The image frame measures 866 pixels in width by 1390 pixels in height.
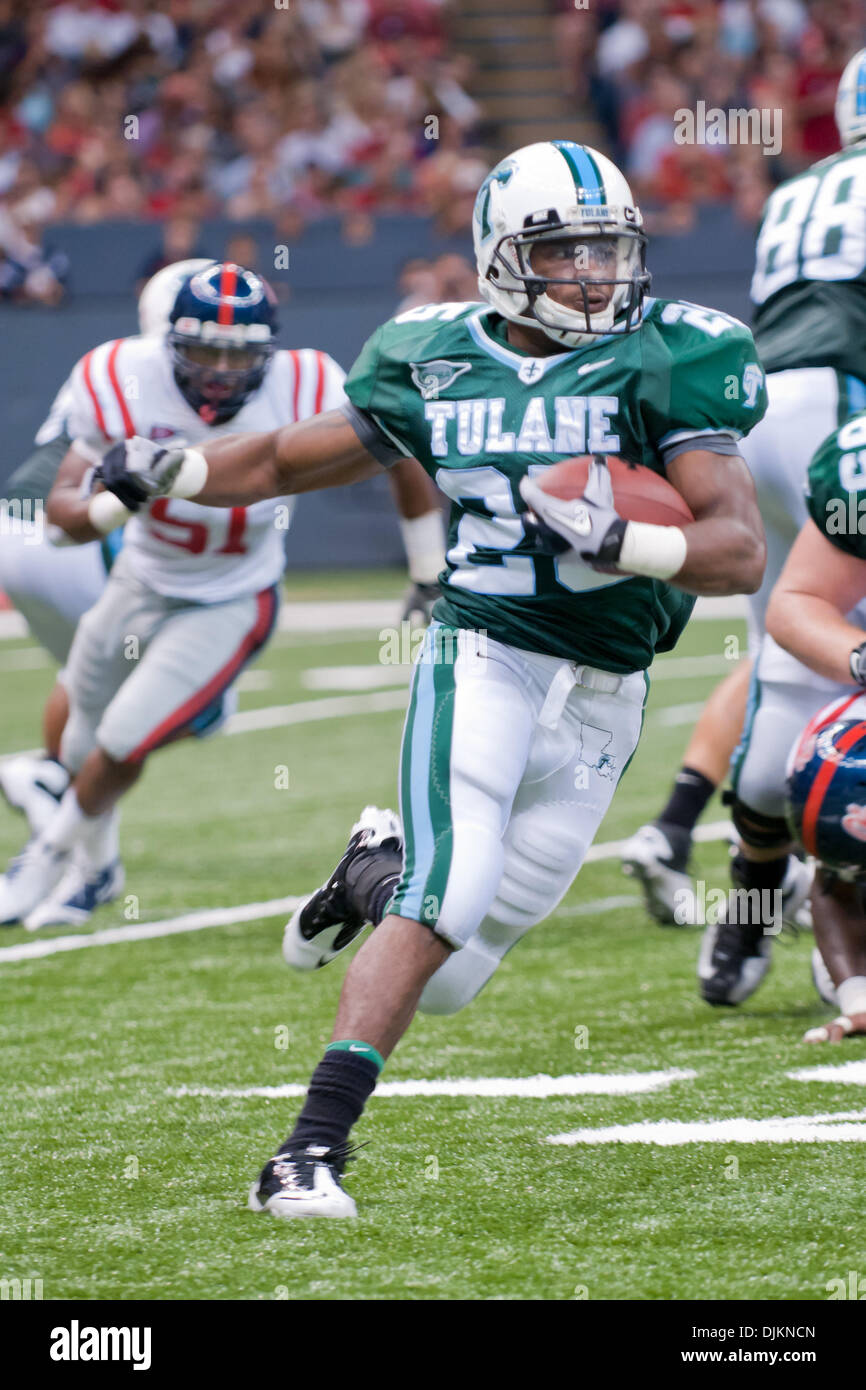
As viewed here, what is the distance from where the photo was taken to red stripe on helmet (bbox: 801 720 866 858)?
3480 mm

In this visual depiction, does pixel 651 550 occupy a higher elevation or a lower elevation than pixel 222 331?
lower

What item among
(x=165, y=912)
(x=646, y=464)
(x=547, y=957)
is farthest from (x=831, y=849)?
(x=165, y=912)

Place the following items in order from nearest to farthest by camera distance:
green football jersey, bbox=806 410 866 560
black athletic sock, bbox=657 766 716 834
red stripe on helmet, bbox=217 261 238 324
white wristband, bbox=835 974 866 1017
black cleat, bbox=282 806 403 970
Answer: black cleat, bbox=282 806 403 970
green football jersey, bbox=806 410 866 560
white wristband, bbox=835 974 866 1017
red stripe on helmet, bbox=217 261 238 324
black athletic sock, bbox=657 766 716 834

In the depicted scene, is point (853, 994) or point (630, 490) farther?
point (853, 994)

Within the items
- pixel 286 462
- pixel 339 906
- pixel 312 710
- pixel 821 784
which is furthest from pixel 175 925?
pixel 312 710

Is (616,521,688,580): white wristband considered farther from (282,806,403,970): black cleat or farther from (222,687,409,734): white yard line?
(222,687,409,734): white yard line

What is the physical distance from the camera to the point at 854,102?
449 centimetres

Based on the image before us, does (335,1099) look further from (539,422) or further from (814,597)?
(814,597)

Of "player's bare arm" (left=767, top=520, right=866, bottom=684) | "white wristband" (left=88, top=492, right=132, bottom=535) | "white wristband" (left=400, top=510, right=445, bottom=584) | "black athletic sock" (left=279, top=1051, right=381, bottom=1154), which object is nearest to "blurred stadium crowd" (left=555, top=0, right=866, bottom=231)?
"white wristband" (left=400, top=510, right=445, bottom=584)

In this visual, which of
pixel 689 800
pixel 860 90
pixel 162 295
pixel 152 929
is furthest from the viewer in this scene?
pixel 162 295

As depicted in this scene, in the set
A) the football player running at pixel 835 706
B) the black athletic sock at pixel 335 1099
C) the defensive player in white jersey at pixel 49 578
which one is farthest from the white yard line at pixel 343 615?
the black athletic sock at pixel 335 1099

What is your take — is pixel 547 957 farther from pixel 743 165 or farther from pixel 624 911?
pixel 743 165

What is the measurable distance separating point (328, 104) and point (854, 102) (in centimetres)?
1018

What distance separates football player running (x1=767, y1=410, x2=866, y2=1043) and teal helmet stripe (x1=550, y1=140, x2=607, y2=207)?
2.56ft
